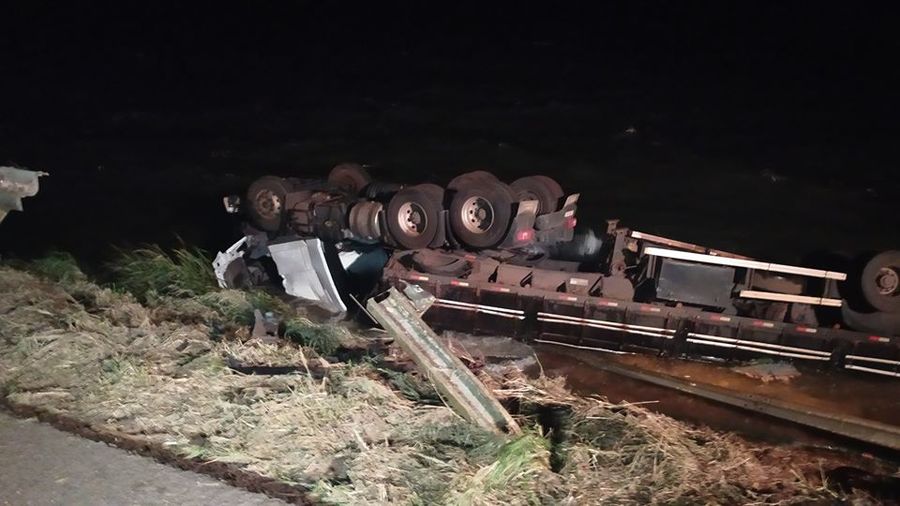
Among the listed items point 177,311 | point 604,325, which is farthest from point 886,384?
point 177,311

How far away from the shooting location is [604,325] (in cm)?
796

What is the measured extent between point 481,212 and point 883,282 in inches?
166

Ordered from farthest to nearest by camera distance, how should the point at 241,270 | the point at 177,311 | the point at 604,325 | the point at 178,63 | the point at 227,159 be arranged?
the point at 178,63, the point at 227,159, the point at 241,270, the point at 604,325, the point at 177,311

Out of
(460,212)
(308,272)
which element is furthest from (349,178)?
(460,212)

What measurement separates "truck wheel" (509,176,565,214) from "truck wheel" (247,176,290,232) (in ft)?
9.99

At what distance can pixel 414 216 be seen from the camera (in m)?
8.64

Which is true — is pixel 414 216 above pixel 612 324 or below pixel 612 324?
above

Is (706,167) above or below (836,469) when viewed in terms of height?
above

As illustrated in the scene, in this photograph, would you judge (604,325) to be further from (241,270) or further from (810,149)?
(810,149)

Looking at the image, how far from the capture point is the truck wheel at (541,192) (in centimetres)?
900

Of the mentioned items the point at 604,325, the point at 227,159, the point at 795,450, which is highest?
the point at 227,159

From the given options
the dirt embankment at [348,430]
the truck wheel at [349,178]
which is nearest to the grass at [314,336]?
the dirt embankment at [348,430]

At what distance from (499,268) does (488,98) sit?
15764mm

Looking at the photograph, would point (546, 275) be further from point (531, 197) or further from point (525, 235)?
point (531, 197)
